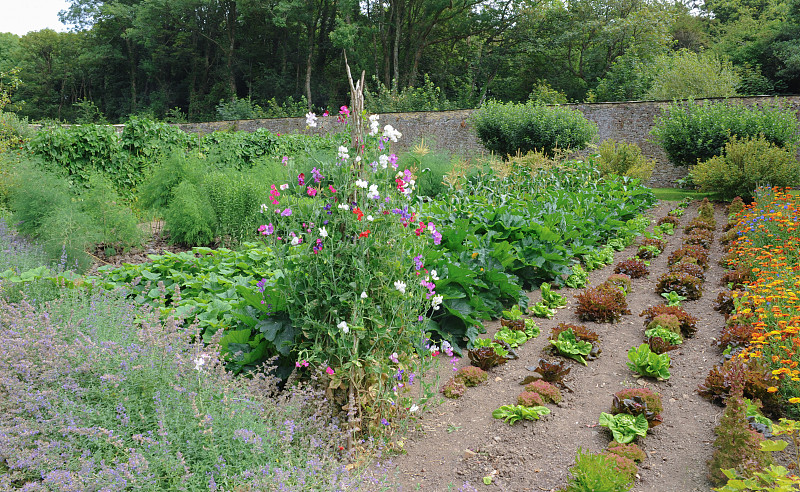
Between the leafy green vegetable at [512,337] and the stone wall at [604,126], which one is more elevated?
the stone wall at [604,126]

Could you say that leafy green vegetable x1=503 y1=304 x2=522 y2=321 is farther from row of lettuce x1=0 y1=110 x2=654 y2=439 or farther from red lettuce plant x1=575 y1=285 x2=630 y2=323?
red lettuce plant x1=575 y1=285 x2=630 y2=323

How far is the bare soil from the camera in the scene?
2484mm

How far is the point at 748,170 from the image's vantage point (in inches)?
386

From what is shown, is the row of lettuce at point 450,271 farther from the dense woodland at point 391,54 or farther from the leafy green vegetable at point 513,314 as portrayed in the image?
the dense woodland at point 391,54

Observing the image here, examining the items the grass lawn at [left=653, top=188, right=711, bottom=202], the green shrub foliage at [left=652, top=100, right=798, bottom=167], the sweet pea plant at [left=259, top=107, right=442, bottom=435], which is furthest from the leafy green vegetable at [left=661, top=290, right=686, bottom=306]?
the green shrub foliage at [left=652, top=100, right=798, bottom=167]

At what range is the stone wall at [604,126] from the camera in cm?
1460

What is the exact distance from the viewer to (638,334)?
4.23 meters

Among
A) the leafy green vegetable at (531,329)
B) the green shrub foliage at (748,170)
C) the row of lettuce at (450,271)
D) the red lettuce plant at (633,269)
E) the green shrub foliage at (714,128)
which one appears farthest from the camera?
the green shrub foliage at (714,128)

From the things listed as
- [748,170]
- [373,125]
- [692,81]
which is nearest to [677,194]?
[748,170]

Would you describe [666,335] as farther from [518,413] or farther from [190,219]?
Answer: [190,219]

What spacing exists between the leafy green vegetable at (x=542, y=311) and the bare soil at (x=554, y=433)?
20.3 inches

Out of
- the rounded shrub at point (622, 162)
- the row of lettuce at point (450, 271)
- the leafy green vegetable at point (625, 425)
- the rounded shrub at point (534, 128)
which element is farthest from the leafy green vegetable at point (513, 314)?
the rounded shrub at point (534, 128)

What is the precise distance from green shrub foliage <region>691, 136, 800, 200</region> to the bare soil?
24.3 ft

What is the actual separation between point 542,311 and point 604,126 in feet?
41.7
